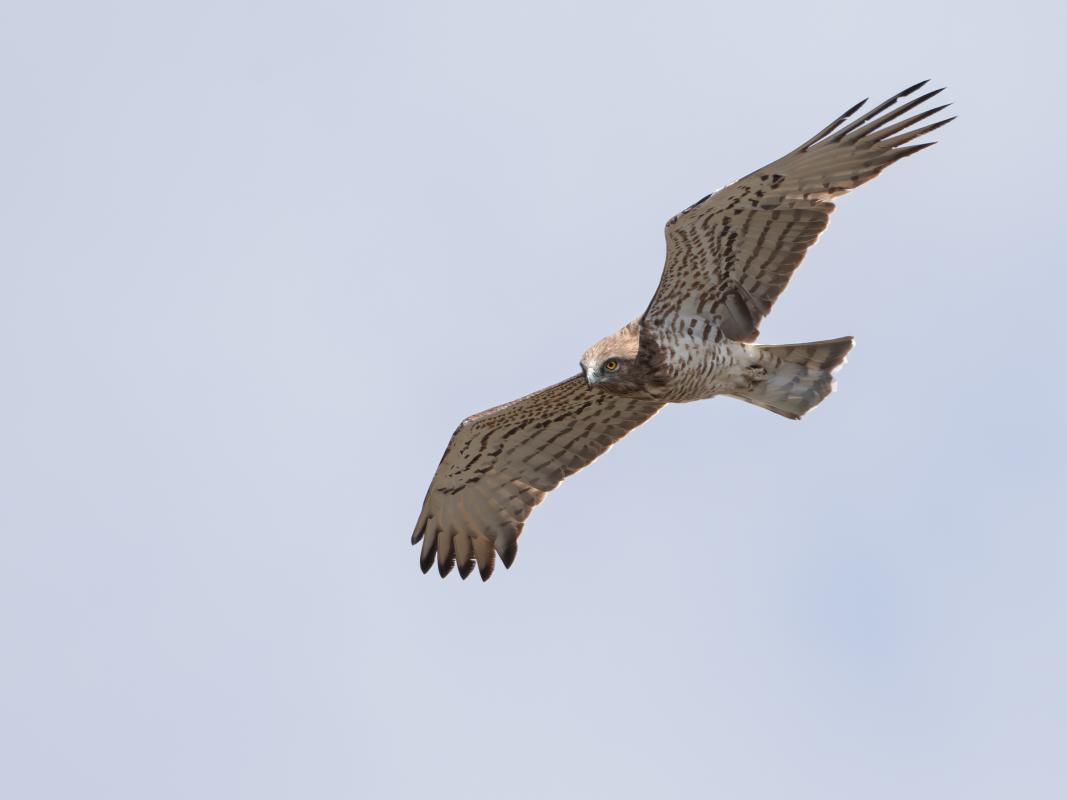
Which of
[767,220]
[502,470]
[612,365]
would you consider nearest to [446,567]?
[502,470]

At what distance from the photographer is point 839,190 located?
13117mm

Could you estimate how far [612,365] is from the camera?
13.3m

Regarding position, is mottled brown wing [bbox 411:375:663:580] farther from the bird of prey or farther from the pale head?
the pale head

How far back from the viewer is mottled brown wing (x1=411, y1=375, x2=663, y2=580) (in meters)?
14.6

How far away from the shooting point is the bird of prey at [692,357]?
43.0 ft

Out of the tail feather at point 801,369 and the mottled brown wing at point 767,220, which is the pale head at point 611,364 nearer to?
the mottled brown wing at point 767,220

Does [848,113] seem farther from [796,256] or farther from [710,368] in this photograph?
[710,368]

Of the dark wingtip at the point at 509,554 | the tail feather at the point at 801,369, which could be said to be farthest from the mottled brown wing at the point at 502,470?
the tail feather at the point at 801,369

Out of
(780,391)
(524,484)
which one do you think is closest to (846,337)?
(780,391)

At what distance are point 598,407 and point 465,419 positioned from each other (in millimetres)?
1077

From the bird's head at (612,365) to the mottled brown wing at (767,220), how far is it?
424 millimetres

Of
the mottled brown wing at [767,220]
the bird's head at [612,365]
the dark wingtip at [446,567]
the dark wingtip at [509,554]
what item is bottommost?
the dark wingtip at [509,554]

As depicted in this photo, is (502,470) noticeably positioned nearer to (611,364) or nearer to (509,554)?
(509,554)

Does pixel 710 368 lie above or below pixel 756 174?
below
